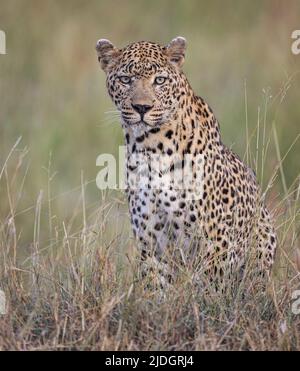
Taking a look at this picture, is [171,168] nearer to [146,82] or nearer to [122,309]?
[146,82]

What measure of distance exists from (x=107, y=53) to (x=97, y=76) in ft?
17.2

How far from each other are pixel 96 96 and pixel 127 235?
16.5ft

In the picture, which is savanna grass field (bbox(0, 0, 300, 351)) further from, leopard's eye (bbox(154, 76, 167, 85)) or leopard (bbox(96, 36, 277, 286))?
leopard's eye (bbox(154, 76, 167, 85))

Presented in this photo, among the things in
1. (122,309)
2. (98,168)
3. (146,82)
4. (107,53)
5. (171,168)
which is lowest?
(122,309)

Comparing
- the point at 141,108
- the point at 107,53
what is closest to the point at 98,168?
the point at 107,53

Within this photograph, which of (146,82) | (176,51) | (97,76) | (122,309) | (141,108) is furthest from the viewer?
(97,76)

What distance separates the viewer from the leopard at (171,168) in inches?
324

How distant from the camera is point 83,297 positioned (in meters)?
7.18

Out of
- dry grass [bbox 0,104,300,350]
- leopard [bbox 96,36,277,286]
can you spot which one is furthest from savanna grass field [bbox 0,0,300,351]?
leopard [bbox 96,36,277,286]

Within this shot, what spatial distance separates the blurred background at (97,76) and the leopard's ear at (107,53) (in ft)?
11.1

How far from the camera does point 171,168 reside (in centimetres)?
838

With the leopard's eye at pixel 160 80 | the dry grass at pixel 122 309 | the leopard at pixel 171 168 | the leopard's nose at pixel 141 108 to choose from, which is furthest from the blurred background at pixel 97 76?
the dry grass at pixel 122 309
